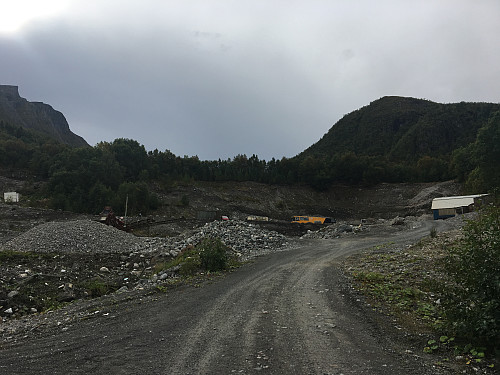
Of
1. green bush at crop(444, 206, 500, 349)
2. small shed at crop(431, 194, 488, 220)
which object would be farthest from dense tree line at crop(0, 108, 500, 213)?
green bush at crop(444, 206, 500, 349)

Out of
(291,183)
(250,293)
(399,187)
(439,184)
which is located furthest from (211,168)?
(250,293)

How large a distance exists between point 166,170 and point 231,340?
255ft

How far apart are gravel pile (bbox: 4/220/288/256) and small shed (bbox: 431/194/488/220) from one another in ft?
89.0

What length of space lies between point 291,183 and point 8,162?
214 feet

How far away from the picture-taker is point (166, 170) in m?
81.1

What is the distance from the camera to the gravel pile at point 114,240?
22203 millimetres

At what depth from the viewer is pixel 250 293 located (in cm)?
991

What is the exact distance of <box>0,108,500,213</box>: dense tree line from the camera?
182 feet

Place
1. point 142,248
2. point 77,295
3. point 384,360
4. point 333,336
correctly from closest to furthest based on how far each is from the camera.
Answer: point 384,360, point 333,336, point 77,295, point 142,248

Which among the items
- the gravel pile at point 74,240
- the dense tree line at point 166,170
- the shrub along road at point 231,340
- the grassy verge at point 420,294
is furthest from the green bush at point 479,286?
the dense tree line at point 166,170

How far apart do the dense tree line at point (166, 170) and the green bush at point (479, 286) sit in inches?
2116

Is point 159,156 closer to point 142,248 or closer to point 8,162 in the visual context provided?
point 8,162

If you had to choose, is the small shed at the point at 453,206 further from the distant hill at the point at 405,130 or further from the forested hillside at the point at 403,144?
the distant hill at the point at 405,130

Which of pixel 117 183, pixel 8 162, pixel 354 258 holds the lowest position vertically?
pixel 354 258
